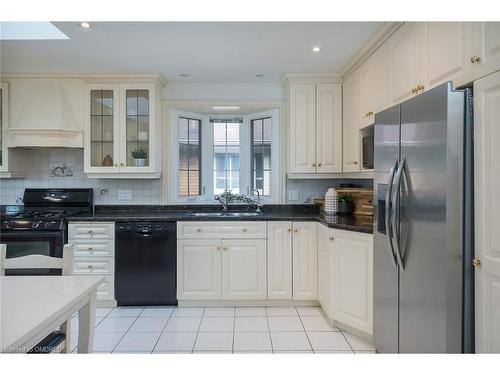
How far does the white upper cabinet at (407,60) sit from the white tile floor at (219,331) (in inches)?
71.4

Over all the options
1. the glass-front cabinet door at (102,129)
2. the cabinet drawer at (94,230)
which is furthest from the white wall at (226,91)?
the cabinet drawer at (94,230)

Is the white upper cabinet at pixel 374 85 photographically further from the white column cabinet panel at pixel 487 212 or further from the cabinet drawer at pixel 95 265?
the cabinet drawer at pixel 95 265

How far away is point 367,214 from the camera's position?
→ 9.54 feet

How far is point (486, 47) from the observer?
130 cm

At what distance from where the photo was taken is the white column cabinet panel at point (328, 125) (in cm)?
325

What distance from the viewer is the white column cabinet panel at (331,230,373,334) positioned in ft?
7.39

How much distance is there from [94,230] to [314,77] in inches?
105

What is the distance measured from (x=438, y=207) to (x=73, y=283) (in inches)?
64.7

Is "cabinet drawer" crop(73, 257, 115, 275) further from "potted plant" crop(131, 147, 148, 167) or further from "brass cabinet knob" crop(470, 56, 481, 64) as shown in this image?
"brass cabinet knob" crop(470, 56, 481, 64)

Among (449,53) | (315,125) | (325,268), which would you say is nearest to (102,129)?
(315,125)

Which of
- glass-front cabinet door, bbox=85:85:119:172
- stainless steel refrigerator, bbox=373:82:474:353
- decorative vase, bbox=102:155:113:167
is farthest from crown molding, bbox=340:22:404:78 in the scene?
decorative vase, bbox=102:155:113:167

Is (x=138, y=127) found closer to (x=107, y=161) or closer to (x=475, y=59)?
(x=107, y=161)
